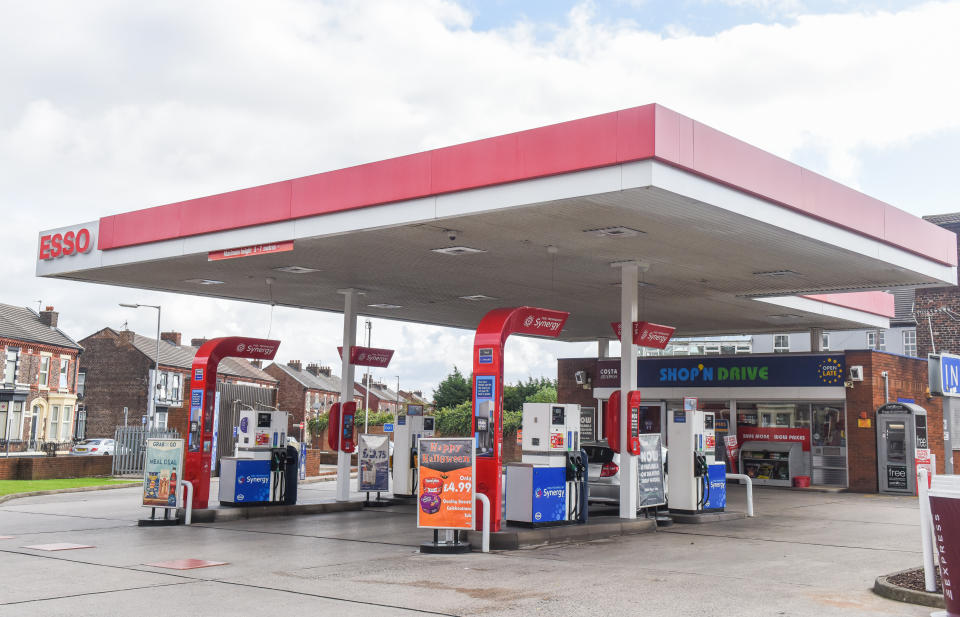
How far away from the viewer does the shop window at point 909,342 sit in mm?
43219

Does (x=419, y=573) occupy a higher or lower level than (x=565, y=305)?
lower

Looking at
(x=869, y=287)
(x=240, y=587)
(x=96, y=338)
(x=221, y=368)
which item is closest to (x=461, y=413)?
(x=221, y=368)

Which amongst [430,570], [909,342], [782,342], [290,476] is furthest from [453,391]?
[430,570]

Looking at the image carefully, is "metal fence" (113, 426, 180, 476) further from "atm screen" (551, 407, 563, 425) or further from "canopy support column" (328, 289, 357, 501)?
"atm screen" (551, 407, 563, 425)

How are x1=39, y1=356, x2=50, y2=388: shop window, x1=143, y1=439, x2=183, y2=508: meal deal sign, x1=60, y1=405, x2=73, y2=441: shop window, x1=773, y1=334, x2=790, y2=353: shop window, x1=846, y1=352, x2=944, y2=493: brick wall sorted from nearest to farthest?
x1=143, y1=439, x2=183, y2=508: meal deal sign < x1=846, y1=352, x2=944, y2=493: brick wall < x1=39, y1=356, x2=50, y2=388: shop window < x1=773, y1=334, x2=790, y2=353: shop window < x1=60, y1=405, x2=73, y2=441: shop window

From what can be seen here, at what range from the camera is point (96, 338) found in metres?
59.2

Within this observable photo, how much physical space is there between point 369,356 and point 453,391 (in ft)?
142

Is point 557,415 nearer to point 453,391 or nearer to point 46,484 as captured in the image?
point 46,484

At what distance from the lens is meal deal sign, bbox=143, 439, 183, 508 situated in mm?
14117

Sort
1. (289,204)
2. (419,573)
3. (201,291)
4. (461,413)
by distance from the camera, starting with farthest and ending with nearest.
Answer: (461,413), (201,291), (289,204), (419,573)

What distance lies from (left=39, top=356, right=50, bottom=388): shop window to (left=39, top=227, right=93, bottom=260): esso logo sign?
3783 cm

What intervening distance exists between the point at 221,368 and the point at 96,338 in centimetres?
846

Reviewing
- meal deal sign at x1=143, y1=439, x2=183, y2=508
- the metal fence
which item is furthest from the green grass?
meal deal sign at x1=143, y1=439, x2=183, y2=508

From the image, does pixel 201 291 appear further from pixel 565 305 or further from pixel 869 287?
pixel 869 287
